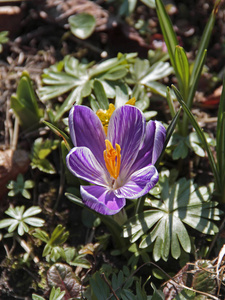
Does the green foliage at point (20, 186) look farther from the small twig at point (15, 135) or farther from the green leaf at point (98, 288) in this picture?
the green leaf at point (98, 288)

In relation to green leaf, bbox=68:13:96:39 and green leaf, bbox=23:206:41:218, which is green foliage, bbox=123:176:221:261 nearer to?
green leaf, bbox=23:206:41:218

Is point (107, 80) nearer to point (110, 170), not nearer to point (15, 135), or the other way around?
point (15, 135)

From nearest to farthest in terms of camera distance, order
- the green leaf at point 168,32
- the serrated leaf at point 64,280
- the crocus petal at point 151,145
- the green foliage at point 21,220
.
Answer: the crocus petal at point 151,145, the serrated leaf at point 64,280, the green foliage at point 21,220, the green leaf at point 168,32

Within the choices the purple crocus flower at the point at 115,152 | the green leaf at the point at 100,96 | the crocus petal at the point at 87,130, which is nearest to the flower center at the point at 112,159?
the purple crocus flower at the point at 115,152

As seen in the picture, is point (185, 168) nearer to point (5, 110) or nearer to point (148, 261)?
point (148, 261)

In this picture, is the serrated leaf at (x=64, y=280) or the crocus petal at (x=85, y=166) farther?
the serrated leaf at (x=64, y=280)

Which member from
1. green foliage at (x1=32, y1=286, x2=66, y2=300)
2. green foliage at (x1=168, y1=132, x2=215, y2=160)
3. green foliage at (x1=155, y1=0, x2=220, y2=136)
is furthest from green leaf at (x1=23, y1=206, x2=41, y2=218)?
green foliage at (x1=155, y1=0, x2=220, y2=136)

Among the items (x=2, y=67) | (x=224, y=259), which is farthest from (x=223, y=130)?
(x=2, y=67)
